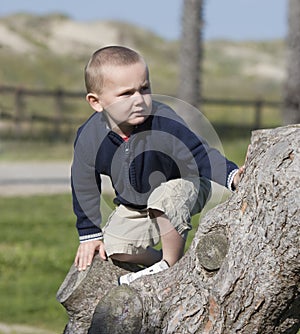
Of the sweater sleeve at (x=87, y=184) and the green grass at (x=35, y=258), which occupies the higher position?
the sweater sleeve at (x=87, y=184)

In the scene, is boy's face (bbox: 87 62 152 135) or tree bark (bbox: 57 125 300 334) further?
boy's face (bbox: 87 62 152 135)

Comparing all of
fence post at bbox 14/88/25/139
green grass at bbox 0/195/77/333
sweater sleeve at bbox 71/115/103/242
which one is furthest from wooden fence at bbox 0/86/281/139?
sweater sleeve at bbox 71/115/103/242

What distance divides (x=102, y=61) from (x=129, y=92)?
158mm

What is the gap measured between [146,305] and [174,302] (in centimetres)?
12

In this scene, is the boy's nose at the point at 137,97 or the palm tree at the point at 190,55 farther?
the palm tree at the point at 190,55

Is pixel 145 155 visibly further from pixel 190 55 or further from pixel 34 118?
pixel 34 118

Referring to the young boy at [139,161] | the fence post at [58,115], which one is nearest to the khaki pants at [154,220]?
the young boy at [139,161]

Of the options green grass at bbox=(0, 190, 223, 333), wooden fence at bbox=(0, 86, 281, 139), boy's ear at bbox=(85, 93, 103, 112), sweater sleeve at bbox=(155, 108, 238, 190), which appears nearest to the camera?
sweater sleeve at bbox=(155, 108, 238, 190)

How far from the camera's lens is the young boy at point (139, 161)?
3377 millimetres

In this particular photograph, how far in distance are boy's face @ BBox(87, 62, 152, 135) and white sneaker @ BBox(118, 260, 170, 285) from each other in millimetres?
526

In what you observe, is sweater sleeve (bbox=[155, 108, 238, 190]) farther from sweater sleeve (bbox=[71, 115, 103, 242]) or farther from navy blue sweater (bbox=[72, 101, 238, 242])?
sweater sleeve (bbox=[71, 115, 103, 242])

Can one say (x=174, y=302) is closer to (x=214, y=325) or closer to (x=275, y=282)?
(x=214, y=325)

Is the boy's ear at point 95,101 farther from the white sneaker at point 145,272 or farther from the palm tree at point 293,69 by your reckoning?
the palm tree at point 293,69

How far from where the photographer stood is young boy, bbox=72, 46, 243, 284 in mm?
3377
